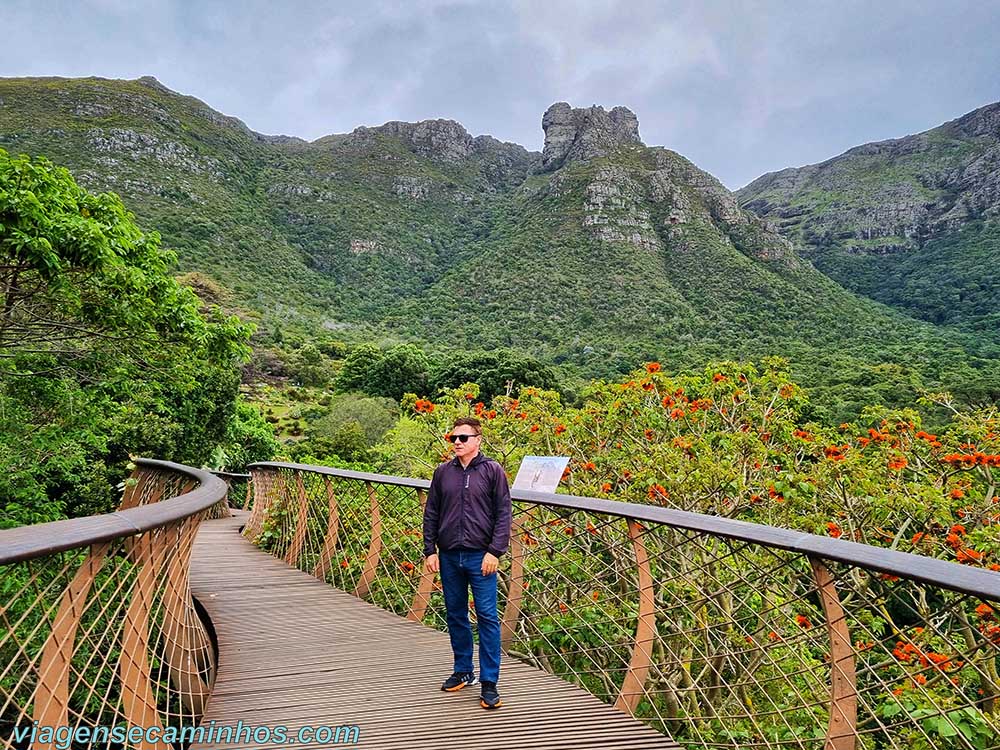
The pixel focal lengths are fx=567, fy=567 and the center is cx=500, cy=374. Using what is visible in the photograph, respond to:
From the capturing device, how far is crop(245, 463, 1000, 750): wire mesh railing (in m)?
1.63

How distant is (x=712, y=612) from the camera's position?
4230 mm

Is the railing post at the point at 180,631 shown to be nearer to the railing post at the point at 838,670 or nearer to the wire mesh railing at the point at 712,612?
the wire mesh railing at the point at 712,612

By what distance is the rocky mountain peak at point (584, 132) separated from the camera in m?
81.9

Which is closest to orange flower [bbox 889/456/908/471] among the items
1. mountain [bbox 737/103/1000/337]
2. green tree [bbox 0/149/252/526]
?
green tree [bbox 0/149/252/526]

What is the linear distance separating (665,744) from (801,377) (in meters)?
22.6

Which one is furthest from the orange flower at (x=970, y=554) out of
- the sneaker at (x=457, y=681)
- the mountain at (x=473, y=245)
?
the mountain at (x=473, y=245)

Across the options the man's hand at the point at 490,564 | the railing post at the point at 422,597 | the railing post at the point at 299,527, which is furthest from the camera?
the railing post at the point at 299,527

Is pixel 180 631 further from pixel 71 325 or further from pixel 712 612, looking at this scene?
pixel 71 325

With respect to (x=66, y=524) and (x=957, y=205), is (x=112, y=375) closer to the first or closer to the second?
(x=66, y=524)

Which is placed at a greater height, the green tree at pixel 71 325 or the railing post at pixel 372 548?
the green tree at pixel 71 325

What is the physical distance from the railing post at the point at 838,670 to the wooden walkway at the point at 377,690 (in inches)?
25.0

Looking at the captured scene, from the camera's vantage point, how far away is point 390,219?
249 ft

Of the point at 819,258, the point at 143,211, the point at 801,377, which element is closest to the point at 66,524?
the point at 801,377

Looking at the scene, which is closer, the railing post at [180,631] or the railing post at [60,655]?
the railing post at [60,655]
